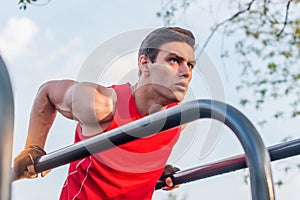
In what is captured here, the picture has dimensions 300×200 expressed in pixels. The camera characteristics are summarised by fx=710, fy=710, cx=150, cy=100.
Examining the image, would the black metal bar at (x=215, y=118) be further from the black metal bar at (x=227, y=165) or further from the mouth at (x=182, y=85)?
the mouth at (x=182, y=85)

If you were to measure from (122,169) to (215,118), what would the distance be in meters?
1.11

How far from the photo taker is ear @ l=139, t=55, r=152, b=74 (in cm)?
234

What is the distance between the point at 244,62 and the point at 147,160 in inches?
162

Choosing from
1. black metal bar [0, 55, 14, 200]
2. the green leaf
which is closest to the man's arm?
black metal bar [0, 55, 14, 200]

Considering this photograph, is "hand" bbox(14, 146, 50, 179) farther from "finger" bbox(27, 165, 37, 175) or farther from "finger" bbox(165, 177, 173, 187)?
"finger" bbox(165, 177, 173, 187)

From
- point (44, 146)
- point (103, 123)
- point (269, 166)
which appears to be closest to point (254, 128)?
point (269, 166)

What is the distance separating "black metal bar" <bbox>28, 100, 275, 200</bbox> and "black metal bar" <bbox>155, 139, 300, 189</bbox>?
25 centimetres

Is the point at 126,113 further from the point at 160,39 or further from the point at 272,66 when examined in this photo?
the point at 272,66

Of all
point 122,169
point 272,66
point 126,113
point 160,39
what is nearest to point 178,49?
point 160,39

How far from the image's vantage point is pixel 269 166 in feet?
3.78

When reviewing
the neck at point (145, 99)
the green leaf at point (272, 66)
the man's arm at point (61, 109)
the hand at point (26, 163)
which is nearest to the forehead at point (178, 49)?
the neck at point (145, 99)

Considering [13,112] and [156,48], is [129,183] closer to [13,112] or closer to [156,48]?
[156,48]

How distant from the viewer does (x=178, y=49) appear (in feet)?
7.50

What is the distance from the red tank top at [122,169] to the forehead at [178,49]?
17 centimetres
